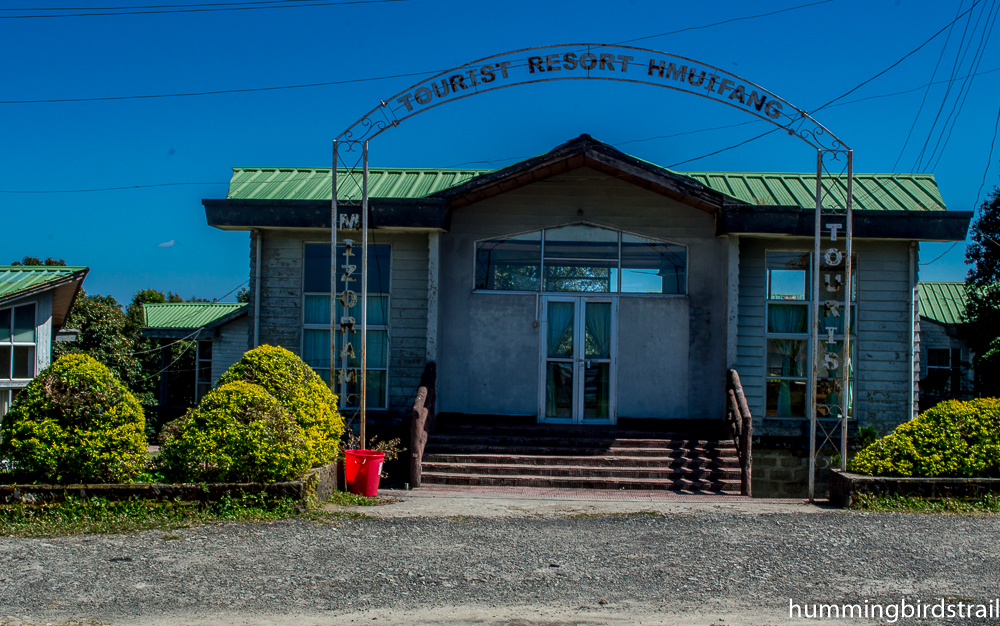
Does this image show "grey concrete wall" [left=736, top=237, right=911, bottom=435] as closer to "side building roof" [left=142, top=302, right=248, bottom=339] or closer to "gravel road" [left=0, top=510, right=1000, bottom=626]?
"gravel road" [left=0, top=510, right=1000, bottom=626]

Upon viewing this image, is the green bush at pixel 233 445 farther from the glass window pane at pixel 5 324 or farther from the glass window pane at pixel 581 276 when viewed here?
the glass window pane at pixel 5 324

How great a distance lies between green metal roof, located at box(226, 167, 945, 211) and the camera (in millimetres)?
12695

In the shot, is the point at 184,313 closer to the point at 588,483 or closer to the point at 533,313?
the point at 533,313

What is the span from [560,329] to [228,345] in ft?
41.9

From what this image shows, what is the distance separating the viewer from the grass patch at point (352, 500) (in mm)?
9141

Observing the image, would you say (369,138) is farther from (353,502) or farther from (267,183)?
(353,502)

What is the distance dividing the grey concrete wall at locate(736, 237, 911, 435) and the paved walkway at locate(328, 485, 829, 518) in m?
2.91

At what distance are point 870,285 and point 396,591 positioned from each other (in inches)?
379

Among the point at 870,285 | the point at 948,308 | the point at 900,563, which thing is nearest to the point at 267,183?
the point at 870,285

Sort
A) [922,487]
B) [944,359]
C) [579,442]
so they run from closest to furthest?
[922,487] < [579,442] < [944,359]

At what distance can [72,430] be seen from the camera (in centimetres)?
828

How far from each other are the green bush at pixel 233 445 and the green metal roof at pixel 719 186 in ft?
15.0

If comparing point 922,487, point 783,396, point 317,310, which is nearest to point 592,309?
point 783,396

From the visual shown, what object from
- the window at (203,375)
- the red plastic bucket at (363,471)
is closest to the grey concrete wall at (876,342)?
the red plastic bucket at (363,471)
